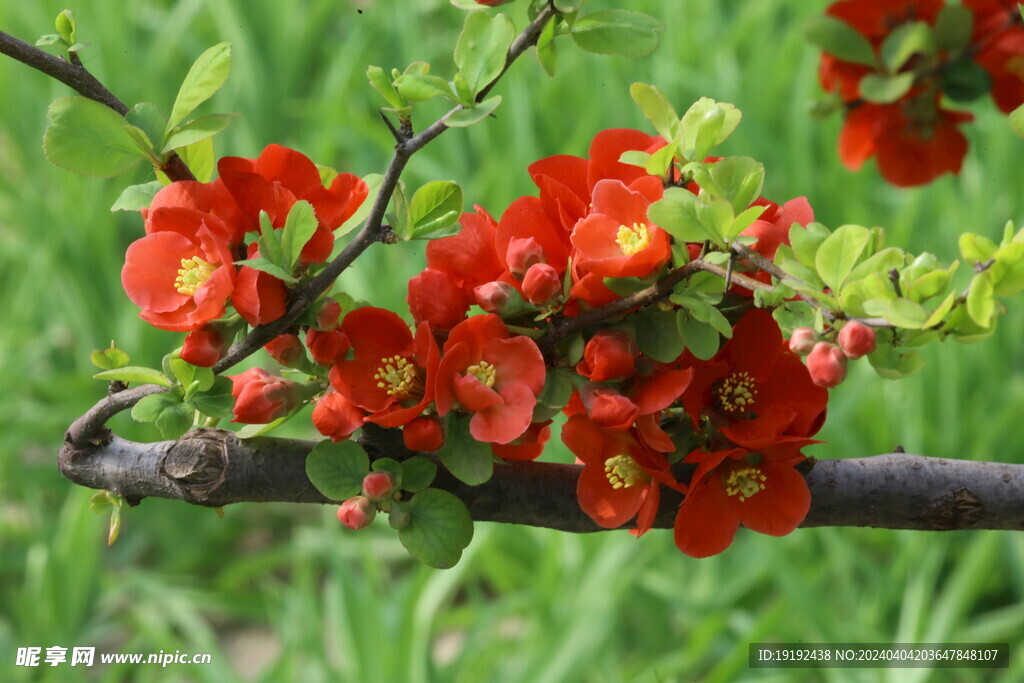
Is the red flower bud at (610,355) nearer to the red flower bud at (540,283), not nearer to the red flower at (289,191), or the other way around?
the red flower bud at (540,283)

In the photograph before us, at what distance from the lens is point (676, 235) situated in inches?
17.5

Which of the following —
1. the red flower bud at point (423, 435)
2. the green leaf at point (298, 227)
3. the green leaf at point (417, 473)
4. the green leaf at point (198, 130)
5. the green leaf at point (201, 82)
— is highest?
the green leaf at point (201, 82)

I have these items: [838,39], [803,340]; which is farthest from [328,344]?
[838,39]

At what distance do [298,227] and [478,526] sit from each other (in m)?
1.39

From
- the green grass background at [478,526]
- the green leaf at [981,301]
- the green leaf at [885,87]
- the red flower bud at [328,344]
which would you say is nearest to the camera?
the green leaf at [981,301]

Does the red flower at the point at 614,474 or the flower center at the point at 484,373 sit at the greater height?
the flower center at the point at 484,373

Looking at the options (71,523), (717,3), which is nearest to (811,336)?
(71,523)

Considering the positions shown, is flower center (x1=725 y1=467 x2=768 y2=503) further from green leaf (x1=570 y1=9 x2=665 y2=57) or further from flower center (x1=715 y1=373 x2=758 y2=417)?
green leaf (x1=570 y1=9 x2=665 y2=57)

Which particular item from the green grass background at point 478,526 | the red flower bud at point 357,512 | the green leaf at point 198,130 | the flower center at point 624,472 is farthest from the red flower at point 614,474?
the green grass background at point 478,526

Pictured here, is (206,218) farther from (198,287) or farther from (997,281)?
(997,281)

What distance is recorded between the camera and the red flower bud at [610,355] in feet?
1.58

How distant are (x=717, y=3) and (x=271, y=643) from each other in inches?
64.9

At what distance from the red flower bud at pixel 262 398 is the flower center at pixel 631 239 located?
7.3 inches

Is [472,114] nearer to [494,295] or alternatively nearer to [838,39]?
[494,295]
